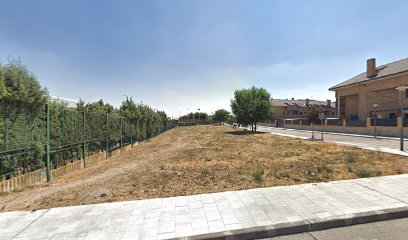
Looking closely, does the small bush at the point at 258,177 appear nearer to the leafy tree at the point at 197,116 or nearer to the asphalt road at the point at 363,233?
the asphalt road at the point at 363,233

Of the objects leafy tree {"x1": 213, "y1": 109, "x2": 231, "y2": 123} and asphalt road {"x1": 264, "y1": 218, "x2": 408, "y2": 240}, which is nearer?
asphalt road {"x1": 264, "y1": 218, "x2": 408, "y2": 240}

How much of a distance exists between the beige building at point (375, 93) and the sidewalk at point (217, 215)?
28.6 m

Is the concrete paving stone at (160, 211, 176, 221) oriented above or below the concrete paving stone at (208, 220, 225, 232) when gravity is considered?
below

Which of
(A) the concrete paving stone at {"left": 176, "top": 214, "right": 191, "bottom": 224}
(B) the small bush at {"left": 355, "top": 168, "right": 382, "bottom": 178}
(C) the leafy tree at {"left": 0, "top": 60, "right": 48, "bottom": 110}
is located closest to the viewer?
(A) the concrete paving stone at {"left": 176, "top": 214, "right": 191, "bottom": 224}

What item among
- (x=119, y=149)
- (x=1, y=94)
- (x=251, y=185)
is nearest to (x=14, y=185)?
(x=1, y=94)

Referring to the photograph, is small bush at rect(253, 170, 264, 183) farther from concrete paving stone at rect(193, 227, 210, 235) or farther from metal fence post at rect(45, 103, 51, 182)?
metal fence post at rect(45, 103, 51, 182)

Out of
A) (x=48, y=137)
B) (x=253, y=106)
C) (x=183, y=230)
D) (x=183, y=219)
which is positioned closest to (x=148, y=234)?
(x=183, y=230)

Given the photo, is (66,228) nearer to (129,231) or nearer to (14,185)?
(129,231)

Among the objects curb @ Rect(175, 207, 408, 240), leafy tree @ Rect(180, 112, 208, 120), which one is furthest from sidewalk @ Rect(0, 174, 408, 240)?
leafy tree @ Rect(180, 112, 208, 120)

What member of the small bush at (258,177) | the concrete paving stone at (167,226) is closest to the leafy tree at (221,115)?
the small bush at (258,177)

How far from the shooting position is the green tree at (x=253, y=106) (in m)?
33.2

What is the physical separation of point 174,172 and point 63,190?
3.39 meters

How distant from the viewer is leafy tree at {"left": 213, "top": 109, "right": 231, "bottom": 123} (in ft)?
270

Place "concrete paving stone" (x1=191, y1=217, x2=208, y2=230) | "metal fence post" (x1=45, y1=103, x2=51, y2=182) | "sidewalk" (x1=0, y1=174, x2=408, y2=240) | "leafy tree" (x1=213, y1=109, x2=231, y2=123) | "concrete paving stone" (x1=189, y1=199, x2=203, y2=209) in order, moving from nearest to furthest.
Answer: "sidewalk" (x1=0, y1=174, x2=408, y2=240) < "concrete paving stone" (x1=191, y1=217, x2=208, y2=230) < "concrete paving stone" (x1=189, y1=199, x2=203, y2=209) < "metal fence post" (x1=45, y1=103, x2=51, y2=182) < "leafy tree" (x1=213, y1=109, x2=231, y2=123)
